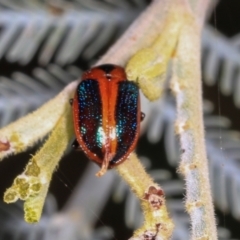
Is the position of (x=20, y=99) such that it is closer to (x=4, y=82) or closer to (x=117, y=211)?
(x=4, y=82)

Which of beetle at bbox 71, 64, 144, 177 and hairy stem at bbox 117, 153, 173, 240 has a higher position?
beetle at bbox 71, 64, 144, 177

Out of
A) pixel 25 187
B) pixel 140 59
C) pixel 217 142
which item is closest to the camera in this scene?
pixel 25 187

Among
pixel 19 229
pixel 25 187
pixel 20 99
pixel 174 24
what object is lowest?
pixel 19 229

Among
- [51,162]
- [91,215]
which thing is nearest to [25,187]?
[51,162]

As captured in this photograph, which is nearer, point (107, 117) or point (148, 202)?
point (148, 202)

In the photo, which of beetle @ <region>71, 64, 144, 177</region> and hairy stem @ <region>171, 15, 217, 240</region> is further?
beetle @ <region>71, 64, 144, 177</region>

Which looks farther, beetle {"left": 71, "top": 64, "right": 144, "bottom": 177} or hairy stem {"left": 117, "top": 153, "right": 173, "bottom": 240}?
beetle {"left": 71, "top": 64, "right": 144, "bottom": 177}

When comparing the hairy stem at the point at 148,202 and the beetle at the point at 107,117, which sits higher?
the beetle at the point at 107,117

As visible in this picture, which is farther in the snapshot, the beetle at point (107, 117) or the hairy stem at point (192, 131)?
the beetle at point (107, 117)
